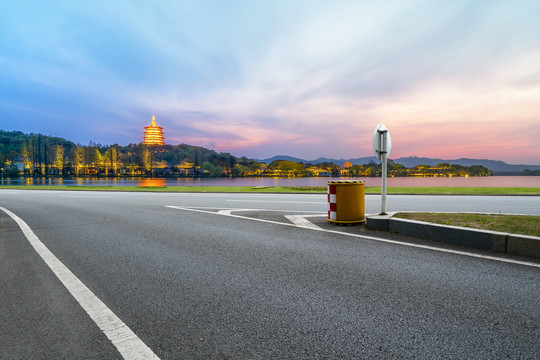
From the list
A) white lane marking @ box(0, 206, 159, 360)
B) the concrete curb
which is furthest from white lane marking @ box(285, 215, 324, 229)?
white lane marking @ box(0, 206, 159, 360)

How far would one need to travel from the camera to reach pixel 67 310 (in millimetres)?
2992

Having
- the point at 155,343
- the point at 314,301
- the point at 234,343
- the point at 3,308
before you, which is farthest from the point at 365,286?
the point at 3,308

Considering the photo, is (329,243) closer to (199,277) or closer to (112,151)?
(199,277)

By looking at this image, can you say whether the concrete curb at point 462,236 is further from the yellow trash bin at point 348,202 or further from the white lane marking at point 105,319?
the white lane marking at point 105,319

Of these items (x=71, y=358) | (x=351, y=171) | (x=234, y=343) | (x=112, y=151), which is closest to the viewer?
(x=71, y=358)

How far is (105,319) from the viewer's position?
9.11ft

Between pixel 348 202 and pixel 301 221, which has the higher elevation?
pixel 348 202

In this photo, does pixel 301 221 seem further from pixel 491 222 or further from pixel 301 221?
pixel 491 222

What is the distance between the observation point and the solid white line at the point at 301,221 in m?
7.48

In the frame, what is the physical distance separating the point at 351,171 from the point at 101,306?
147050mm

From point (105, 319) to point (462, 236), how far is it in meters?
5.63

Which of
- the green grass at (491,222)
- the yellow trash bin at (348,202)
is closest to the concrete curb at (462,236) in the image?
the green grass at (491,222)

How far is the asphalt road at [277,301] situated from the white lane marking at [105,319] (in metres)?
0.05

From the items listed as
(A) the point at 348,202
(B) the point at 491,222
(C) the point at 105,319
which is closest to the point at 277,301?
(C) the point at 105,319
